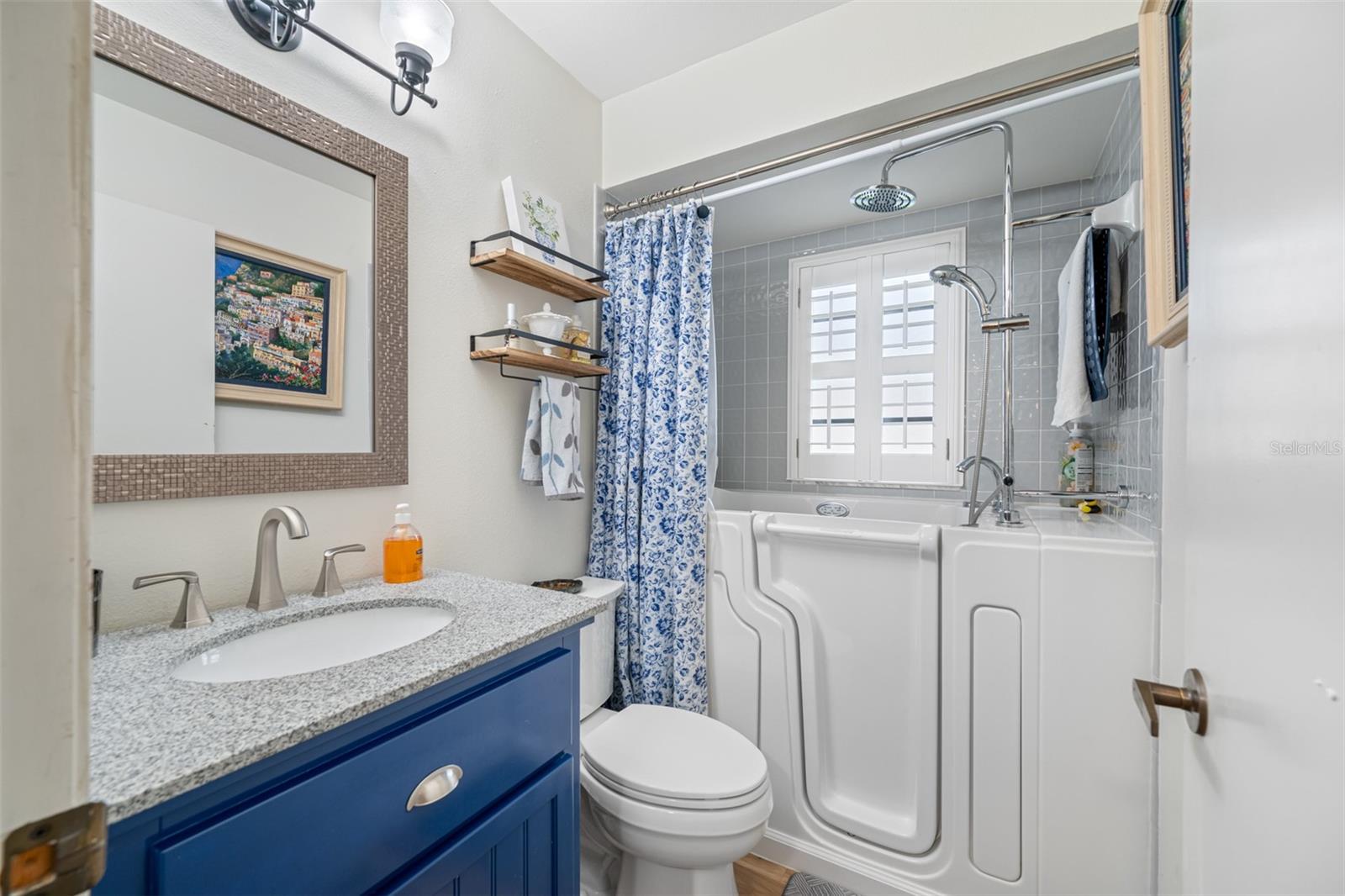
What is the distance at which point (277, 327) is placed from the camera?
1108 millimetres

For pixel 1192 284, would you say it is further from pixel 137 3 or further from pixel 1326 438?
pixel 137 3

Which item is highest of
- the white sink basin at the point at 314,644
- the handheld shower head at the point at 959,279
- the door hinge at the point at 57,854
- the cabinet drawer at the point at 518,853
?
the handheld shower head at the point at 959,279

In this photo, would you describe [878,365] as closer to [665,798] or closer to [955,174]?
[955,174]

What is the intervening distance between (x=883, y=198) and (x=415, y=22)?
4.45 feet

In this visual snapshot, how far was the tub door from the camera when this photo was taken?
148 cm

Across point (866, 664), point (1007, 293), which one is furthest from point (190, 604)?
point (1007, 293)

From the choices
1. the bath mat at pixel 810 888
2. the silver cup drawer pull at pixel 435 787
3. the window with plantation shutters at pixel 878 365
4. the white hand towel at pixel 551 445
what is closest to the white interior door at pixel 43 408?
the silver cup drawer pull at pixel 435 787

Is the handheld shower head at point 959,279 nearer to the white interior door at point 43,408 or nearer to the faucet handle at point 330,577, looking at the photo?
the faucet handle at point 330,577

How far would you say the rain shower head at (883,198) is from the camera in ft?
5.73

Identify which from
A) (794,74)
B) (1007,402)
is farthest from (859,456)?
(794,74)

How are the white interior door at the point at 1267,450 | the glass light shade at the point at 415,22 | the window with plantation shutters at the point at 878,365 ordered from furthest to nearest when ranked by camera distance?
the window with plantation shutters at the point at 878,365 → the glass light shade at the point at 415,22 → the white interior door at the point at 1267,450

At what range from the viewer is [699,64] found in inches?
71.2

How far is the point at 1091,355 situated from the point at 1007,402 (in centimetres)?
26

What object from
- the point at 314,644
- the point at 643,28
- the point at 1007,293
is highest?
the point at 643,28
